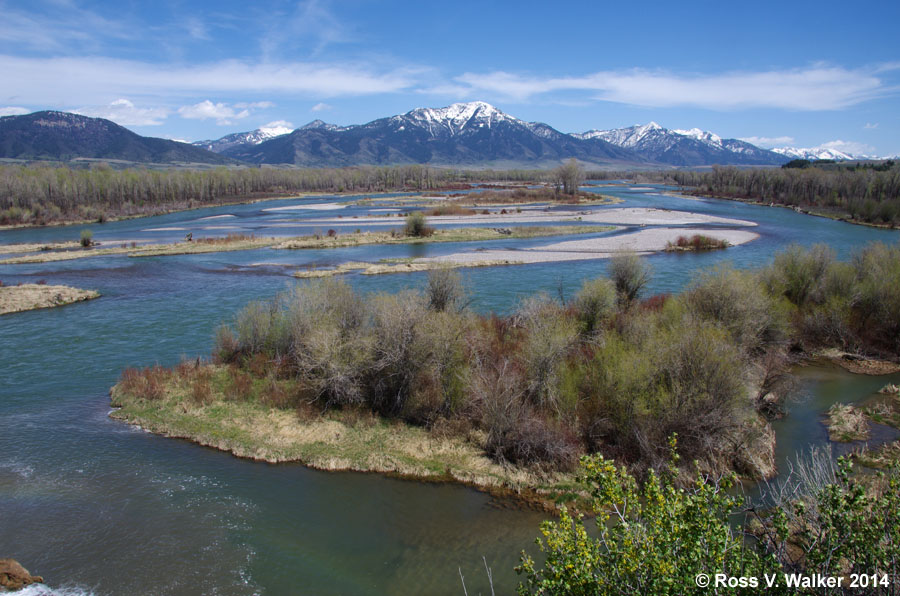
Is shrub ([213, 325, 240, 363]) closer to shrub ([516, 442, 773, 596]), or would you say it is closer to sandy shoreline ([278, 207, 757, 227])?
shrub ([516, 442, 773, 596])

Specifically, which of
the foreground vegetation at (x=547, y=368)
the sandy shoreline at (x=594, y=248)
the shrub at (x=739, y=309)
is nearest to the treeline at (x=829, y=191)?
the sandy shoreline at (x=594, y=248)

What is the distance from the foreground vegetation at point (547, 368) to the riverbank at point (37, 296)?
78.9 ft

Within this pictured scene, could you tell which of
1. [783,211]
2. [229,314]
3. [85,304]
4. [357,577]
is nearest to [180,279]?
[85,304]

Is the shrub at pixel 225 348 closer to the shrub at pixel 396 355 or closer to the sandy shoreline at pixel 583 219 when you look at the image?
the shrub at pixel 396 355

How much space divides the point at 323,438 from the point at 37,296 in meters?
37.4

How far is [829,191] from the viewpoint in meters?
128

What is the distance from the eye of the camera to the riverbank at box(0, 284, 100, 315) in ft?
139

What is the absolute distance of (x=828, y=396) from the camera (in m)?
24.8

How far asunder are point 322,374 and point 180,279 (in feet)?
124

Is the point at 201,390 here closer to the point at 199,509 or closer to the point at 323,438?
the point at 323,438

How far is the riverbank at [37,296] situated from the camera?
42.2 meters

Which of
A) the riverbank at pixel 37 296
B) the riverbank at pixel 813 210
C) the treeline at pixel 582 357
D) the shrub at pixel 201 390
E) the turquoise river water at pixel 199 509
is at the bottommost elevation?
the turquoise river water at pixel 199 509

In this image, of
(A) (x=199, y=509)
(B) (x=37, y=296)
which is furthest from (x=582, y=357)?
(B) (x=37, y=296)

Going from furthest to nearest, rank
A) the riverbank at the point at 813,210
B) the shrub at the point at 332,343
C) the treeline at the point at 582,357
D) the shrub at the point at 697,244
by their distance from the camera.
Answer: the riverbank at the point at 813,210
the shrub at the point at 697,244
the shrub at the point at 332,343
the treeline at the point at 582,357
